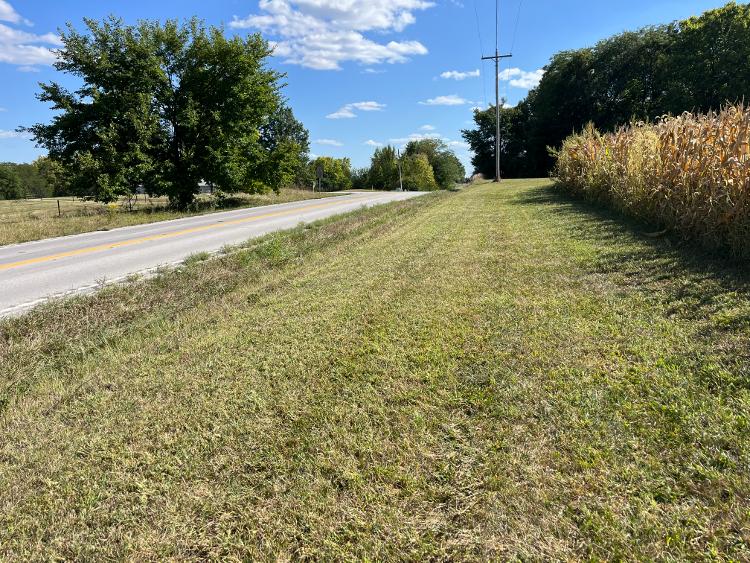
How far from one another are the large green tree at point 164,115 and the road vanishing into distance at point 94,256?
734 cm

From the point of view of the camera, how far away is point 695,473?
194 centimetres

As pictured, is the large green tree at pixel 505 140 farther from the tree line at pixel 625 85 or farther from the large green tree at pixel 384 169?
the large green tree at pixel 384 169

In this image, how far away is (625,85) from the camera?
4516cm

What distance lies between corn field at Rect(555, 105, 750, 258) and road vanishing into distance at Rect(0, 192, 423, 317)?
8.72m

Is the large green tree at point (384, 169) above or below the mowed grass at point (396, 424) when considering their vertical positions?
above

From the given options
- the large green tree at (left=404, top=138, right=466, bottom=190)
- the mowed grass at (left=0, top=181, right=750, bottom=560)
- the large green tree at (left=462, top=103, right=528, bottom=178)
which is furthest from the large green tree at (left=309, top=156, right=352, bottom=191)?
the mowed grass at (left=0, top=181, right=750, bottom=560)

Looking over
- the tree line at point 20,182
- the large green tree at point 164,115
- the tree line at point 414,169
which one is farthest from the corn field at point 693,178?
the tree line at point 20,182

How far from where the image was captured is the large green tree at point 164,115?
19.5 metres

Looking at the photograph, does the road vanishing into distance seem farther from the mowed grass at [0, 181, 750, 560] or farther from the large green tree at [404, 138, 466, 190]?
the large green tree at [404, 138, 466, 190]

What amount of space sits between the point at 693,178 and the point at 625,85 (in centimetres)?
4881

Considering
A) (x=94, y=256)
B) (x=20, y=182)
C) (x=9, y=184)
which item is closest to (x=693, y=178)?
(x=94, y=256)

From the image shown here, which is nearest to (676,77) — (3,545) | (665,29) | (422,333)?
(665,29)

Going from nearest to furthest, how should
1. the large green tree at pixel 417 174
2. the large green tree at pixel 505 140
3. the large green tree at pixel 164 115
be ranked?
the large green tree at pixel 164 115 < the large green tree at pixel 505 140 < the large green tree at pixel 417 174

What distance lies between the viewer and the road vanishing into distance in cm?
650
